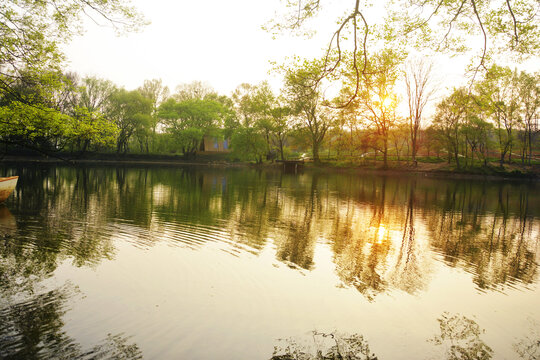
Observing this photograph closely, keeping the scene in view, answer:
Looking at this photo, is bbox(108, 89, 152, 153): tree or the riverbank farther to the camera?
bbox(108, 89, 152, 153): tree

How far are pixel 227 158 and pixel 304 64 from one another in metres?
64.6

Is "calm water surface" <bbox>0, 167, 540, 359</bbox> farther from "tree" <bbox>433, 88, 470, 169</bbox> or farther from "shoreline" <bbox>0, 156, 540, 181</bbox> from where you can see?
"tree" <bbox>433, 88, 470, 169</bbox>

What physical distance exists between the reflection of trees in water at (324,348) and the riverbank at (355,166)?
36935mm

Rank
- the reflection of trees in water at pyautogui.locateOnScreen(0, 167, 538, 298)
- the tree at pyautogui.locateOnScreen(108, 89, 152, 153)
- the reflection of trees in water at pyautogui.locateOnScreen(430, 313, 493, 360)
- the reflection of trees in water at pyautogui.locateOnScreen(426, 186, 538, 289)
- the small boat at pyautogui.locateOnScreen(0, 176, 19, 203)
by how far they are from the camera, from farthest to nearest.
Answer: the tree at pyautogui.locateOnScreen(108, 89, 152, 153) < the small boat at pyautogui.locateOnScreen(0, 176, 19, 203) < the reflection of trees in water at pyautogui.locateOnScreen(426, 186, 538, 289) < the reflection of trees in water at pyautogui.locateOnScreen(0, 167, 538, 298) < the reflection of trees in water at pyautogui.locateOnScreen(430, 313, 493, 360)

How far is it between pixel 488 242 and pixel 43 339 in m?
12.6

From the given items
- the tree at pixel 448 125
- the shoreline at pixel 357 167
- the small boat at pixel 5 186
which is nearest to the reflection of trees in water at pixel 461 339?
the small boat at pixel 5 186

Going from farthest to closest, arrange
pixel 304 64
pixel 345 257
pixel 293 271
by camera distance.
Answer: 1. pixel 304 64
2. pixel 345 257
3. pixel 293 271

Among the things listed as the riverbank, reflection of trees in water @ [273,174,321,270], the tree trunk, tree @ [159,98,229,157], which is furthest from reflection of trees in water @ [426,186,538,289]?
tree @ [159,98,229,157]

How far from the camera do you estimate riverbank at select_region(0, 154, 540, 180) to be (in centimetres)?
4691

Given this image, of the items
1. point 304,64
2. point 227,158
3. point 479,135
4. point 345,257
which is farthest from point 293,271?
point 227,158

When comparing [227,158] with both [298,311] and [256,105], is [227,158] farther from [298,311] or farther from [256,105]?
[298,311]

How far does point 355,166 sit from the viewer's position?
196 ft

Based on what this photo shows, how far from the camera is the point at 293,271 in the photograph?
7.71 metres

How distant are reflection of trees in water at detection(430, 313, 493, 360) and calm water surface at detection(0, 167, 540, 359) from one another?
2cm
